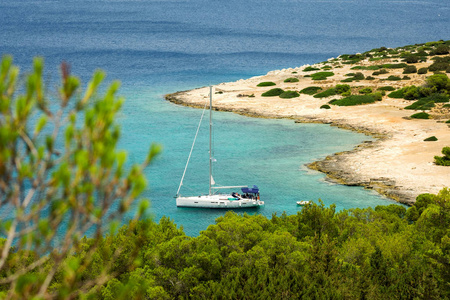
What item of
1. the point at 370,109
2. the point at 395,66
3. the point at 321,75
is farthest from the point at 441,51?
the point at 370,109

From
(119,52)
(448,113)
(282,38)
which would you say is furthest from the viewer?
(282,38)

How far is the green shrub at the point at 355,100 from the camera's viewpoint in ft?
252

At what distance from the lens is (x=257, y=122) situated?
72.4 metres

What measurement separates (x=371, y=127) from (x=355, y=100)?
11.4 m

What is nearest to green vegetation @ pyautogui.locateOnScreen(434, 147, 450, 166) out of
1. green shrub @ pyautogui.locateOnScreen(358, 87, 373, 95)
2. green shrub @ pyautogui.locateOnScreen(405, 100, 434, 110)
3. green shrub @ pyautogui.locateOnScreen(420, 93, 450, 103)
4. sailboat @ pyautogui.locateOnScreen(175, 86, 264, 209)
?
sailboat @ pyautogui.locateOnScreen(175, 86, 264, 209)

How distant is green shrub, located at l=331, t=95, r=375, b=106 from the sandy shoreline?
0.94 metres

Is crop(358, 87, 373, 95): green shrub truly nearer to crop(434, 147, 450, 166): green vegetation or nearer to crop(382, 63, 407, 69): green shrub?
crop(382, 63, 407, 69): green shrub

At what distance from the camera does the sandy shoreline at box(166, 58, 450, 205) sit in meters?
47.8

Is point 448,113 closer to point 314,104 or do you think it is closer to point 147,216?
point 314,104

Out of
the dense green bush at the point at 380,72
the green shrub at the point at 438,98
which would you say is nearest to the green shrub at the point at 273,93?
the dense green bush at the point at 380,72


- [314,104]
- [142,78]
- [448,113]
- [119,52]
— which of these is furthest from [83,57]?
[448,113]

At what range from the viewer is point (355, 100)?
7700 cm

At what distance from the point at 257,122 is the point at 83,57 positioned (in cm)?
7474

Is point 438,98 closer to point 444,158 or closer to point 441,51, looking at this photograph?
point 444,158
